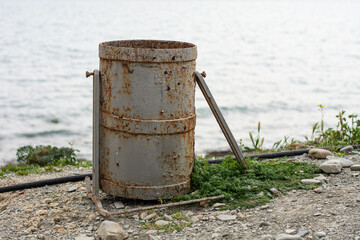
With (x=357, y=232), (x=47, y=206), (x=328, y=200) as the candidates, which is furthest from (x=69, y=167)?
(x=357, y=232)

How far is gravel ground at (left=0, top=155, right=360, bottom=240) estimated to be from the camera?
11.7 feet

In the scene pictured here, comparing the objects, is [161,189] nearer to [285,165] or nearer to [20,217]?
[20,217]

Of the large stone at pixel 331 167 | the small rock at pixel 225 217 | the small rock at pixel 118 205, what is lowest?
the small rock at pixel 118 205

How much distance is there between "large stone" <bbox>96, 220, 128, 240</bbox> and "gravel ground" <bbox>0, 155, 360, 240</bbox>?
83 mm

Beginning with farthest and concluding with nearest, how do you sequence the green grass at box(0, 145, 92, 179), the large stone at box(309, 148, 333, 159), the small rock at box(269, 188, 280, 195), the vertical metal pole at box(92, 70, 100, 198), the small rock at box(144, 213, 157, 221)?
the green grass at box(0, 145, 92, 179)
the large stone at box(309, 148, 333, 159)
the small rock at box(269, 188, 280, 195)
the vertical metal pole at box(92, 70, 100, 198)
the small rock at box(144, 213, 157, 221)

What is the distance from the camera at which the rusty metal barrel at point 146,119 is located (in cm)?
392

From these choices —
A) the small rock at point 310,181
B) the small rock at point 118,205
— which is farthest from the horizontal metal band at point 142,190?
the small rock at point 310,181

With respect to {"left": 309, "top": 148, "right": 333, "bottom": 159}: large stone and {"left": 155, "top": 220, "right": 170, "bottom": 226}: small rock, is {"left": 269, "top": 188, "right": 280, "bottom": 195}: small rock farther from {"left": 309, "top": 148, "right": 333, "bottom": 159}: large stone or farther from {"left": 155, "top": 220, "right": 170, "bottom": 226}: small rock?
{"left": 309, "top": 148, "right": 333, "bottom": 159}: large stone

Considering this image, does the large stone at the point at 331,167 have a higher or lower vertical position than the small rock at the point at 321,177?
higher

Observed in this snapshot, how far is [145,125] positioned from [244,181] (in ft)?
3.96

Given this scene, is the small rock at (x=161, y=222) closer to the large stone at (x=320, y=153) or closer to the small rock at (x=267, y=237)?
the small rock at (x=267, y=237)

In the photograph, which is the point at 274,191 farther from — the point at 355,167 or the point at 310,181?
the point at 355,167

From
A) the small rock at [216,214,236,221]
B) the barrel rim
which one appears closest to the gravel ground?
the small rock at [216,214,236,221]

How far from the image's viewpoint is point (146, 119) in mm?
3971
